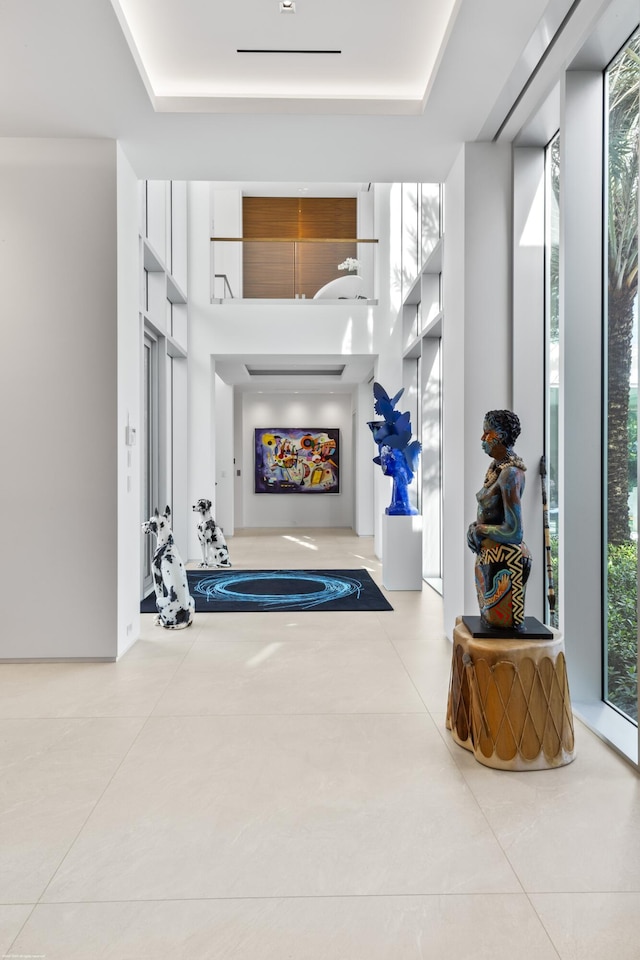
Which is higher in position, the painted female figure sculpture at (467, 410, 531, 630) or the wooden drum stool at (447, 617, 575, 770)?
the painted female figure sculpture at (467, 410, 531, 630)

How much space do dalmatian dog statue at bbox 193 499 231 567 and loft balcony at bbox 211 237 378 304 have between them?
295 centimetres

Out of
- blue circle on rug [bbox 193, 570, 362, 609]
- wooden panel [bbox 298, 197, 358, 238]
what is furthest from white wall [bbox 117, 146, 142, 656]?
wooden panel [bbox 298, 197, 358, 238]

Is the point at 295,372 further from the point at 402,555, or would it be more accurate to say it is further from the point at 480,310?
the point at 480,310

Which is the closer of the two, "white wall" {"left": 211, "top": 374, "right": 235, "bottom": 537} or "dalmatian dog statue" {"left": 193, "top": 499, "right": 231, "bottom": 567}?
"dalmatian dog statue" {"left": 193, "top": 499, "right": 231, "bottom": 567}

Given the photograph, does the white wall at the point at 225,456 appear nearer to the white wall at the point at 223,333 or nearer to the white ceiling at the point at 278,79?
the white wall at the point at 223,333

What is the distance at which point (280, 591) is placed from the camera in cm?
655

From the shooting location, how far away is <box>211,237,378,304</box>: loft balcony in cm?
912

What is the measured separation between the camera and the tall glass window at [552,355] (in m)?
4.04

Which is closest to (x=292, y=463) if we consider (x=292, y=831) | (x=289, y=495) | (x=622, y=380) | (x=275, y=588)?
(x=289, y=495)

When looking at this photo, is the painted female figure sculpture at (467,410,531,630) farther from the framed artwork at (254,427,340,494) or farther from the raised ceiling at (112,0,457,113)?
the framed artwork at (254,427,340,494)

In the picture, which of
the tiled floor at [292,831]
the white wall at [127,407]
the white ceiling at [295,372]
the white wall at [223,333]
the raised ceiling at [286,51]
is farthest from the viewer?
the white ceiling at [295,372]

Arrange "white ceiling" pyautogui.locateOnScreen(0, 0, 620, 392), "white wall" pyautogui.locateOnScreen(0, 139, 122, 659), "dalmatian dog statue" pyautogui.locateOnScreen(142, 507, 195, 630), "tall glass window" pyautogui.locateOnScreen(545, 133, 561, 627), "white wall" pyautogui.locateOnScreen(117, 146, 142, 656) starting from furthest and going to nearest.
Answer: "dalmatian dog statue" pyautogui.locateOnScreen(142, 507, 195, 630)
"white wall" pyautogui.locateOnScreen(117, 146, 142, 656)
"white wall" pyautogui.locateOnScreen(0, 139, 122, 659)
"tall glass window" pyautogui.locateOnScreen(545, 133, 561, 627)
"white ceiling" pyautogui.locateOnScreen(0, 0, 620, 392)

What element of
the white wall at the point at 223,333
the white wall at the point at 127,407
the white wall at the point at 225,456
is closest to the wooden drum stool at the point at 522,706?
the white wall at the point at 127,407

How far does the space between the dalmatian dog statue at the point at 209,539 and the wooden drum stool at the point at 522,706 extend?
539 cm
